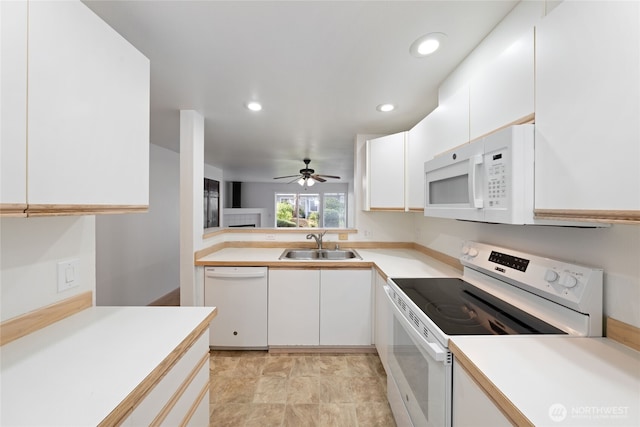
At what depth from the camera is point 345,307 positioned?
230 cm

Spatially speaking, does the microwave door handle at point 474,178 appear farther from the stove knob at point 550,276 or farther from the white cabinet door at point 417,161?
the white cabinet door at point 417,161

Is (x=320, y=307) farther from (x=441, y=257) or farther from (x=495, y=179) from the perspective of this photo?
(x=495, y=179)

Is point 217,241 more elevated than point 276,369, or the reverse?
point 217,241

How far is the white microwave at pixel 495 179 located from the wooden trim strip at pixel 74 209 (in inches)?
58.3

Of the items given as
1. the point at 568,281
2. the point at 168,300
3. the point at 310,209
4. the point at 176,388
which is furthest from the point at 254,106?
the point at 310,209

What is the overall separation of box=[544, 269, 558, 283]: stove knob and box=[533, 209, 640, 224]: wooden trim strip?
32 centimetres

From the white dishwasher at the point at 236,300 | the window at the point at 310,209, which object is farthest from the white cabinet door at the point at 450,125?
the window at the point at 310,209

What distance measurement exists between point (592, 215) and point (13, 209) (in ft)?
5.06

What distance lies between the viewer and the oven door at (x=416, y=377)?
3.06 ft

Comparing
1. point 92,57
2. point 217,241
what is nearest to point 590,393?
point 92,57

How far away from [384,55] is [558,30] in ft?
2.74

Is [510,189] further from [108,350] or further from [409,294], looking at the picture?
[108,350]

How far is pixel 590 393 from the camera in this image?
2.11ft

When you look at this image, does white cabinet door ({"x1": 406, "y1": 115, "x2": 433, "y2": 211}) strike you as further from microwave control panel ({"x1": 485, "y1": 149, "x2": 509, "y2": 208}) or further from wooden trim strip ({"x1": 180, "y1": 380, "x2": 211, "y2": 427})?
wooden trim strip ({"x1": 180, "y1": 380, "x2": 211, "y2": 427})
